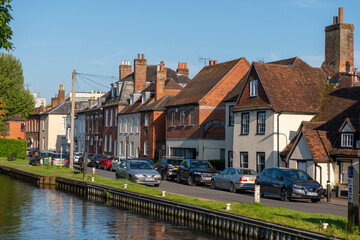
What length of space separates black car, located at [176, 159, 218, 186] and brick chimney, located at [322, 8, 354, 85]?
43.1ft

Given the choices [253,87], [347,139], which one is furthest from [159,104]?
[347,139]

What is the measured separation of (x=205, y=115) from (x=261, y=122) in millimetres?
12793

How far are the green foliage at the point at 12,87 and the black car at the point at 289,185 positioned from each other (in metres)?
44.6

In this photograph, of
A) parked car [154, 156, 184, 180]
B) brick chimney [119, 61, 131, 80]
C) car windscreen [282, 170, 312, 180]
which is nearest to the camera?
car windscreen [282, 170, 312, 180]

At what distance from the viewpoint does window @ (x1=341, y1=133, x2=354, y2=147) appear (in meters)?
34.8

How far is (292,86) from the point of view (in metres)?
43.8

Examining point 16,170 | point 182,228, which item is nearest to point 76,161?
point 16,170

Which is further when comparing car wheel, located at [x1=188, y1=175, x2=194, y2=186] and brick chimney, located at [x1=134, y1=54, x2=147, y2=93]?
brick chimney, located at [x1=134, y1=54, x2=147, y2=93]

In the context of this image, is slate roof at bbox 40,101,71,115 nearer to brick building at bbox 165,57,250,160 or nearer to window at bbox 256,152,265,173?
brick building at bbox 165,57,250,160

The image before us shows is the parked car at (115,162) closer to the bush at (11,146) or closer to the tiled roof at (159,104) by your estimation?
the tiled roof at (159,104)

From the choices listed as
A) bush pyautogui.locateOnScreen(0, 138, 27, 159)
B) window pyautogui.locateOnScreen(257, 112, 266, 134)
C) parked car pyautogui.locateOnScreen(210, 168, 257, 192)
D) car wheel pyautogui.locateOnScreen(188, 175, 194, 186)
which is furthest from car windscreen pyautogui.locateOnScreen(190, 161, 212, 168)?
bush pyautogui.locateOnScreen(0, 138, 27, 159)

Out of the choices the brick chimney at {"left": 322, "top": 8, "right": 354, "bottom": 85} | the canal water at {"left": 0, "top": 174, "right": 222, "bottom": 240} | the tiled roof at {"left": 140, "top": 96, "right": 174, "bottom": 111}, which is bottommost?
the canal water at {"left": 0, "top": 174, "right": 222, "bottom": 240}

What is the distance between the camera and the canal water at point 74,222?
70.3 ft

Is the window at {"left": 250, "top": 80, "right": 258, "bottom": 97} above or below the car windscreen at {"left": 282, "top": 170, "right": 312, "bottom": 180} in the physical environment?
above
